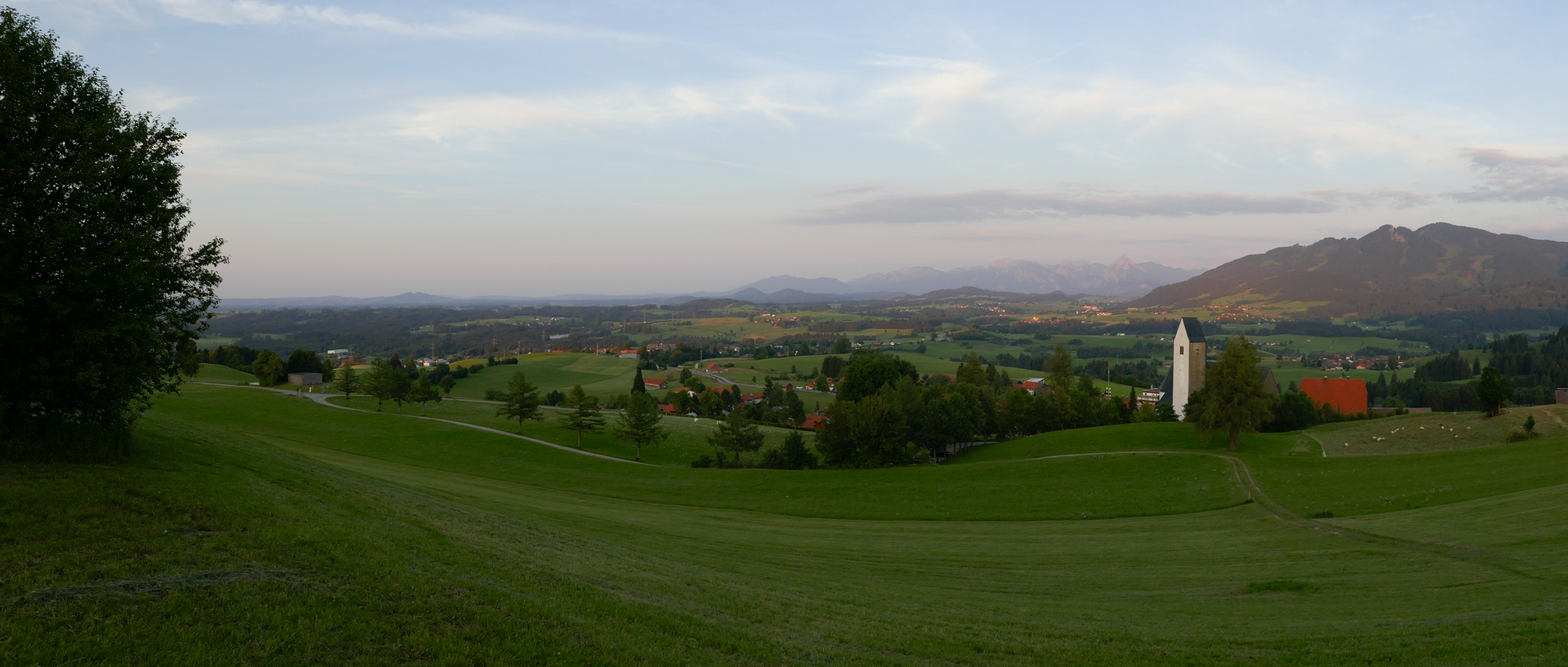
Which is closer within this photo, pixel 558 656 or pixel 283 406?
pixel 558 656

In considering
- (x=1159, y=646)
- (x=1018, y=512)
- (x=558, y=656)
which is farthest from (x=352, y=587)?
(x=1018, y=512)

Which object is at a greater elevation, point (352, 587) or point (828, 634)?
point (352, 587)

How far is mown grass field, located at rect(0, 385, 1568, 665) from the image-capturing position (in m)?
8.56

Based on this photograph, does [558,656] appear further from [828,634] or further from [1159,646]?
[1159,646]

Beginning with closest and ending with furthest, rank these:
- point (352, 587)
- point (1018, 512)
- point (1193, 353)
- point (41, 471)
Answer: point (352, 587) → point (41, 471) → point (1018, 512) → point (1193, 353)

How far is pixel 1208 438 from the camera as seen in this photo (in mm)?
44062

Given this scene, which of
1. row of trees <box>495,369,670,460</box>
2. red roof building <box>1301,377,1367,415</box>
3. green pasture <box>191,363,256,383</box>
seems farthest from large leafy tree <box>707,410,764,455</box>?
red roof building <box>1301,377,1367,415</box>

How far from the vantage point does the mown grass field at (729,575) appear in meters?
8.56

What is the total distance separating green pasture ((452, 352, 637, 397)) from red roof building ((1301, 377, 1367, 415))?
8556 centimetres

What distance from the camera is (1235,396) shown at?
4162cm

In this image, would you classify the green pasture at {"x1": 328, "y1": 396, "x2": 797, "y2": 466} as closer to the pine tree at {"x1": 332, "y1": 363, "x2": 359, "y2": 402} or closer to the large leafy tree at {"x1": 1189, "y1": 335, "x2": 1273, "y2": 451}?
the pine tree at {"x1": 332, "y1": 363, "x2": 359, "y2": 402}

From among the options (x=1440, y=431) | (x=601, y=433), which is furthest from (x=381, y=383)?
(x=1440, y=431)

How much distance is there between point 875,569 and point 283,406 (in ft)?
177

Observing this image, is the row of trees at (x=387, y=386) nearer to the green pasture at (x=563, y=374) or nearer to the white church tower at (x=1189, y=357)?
the green pasture at (x=563, y=374)
